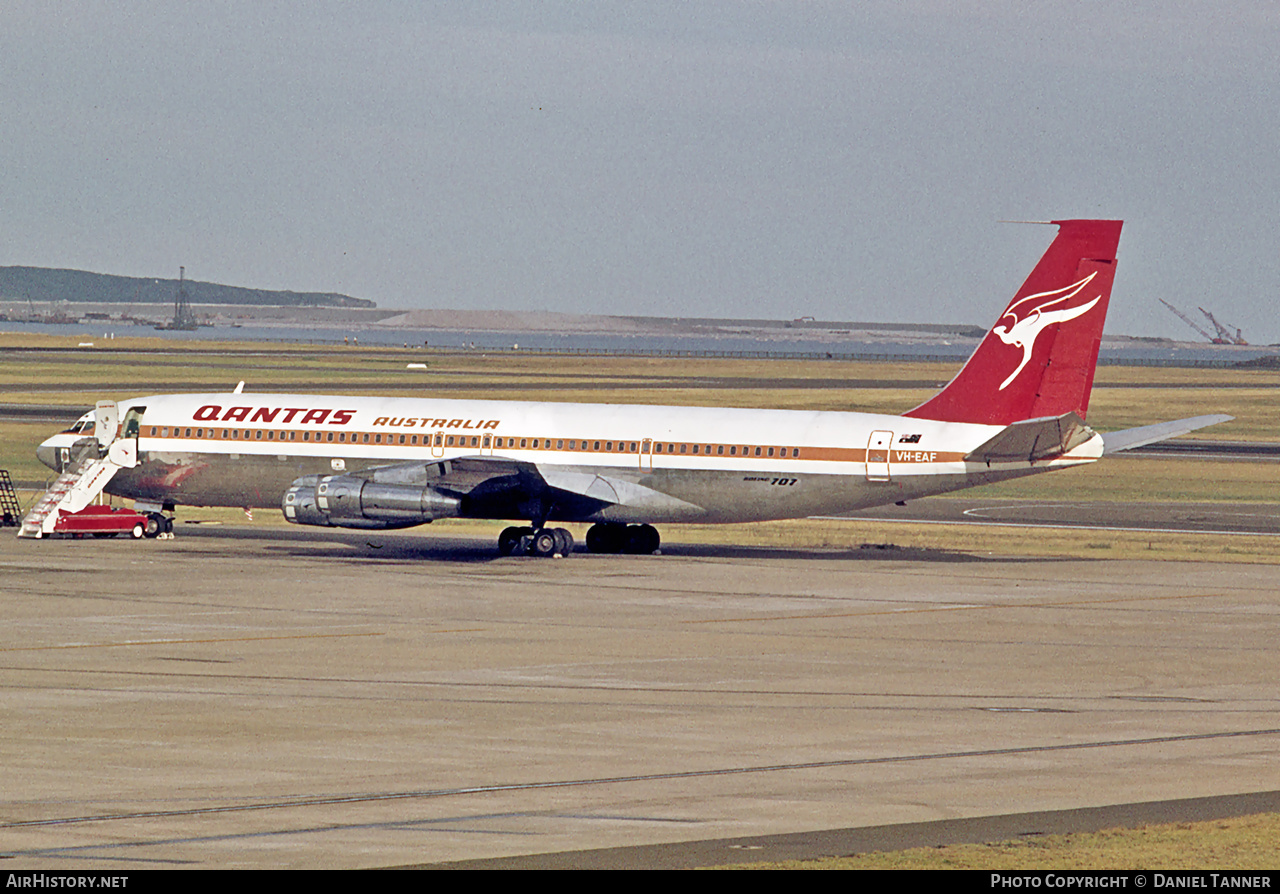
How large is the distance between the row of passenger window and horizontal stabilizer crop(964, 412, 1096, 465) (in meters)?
5.88

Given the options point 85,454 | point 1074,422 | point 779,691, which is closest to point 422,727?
point 779,691

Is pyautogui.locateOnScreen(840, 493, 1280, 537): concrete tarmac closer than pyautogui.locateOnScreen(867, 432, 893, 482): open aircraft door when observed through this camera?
No

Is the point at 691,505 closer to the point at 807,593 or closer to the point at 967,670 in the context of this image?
the point at 807,593

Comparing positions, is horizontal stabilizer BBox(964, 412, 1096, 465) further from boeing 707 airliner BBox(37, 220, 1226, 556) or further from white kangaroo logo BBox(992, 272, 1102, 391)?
white kangaroo logo BBox(992, 272, 1102, 391)

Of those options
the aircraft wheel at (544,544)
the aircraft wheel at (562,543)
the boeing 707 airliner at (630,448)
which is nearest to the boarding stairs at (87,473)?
the boeing 707 airliner at (630,448)

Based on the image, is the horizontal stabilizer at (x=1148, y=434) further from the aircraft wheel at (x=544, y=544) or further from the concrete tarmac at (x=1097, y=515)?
the aircraft wheel at (x=544, y=544)

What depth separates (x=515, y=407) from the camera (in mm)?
56531

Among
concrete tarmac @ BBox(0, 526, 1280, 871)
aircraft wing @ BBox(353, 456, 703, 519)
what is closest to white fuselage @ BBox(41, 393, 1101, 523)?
aircraft wing @ BBox(353, 456, 703, 519)

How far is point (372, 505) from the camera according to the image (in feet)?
173

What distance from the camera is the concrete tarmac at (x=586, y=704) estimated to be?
20.7m

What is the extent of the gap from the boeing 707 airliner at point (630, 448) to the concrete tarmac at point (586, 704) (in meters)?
2.90

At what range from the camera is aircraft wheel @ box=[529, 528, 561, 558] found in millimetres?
54531

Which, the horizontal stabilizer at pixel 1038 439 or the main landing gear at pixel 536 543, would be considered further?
the main landing gear at pixel 536 543

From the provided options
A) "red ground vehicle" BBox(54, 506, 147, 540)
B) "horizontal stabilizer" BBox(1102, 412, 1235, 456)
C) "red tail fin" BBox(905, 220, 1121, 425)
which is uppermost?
"red tail fin" BBox(905, 220, 1121, 425)
